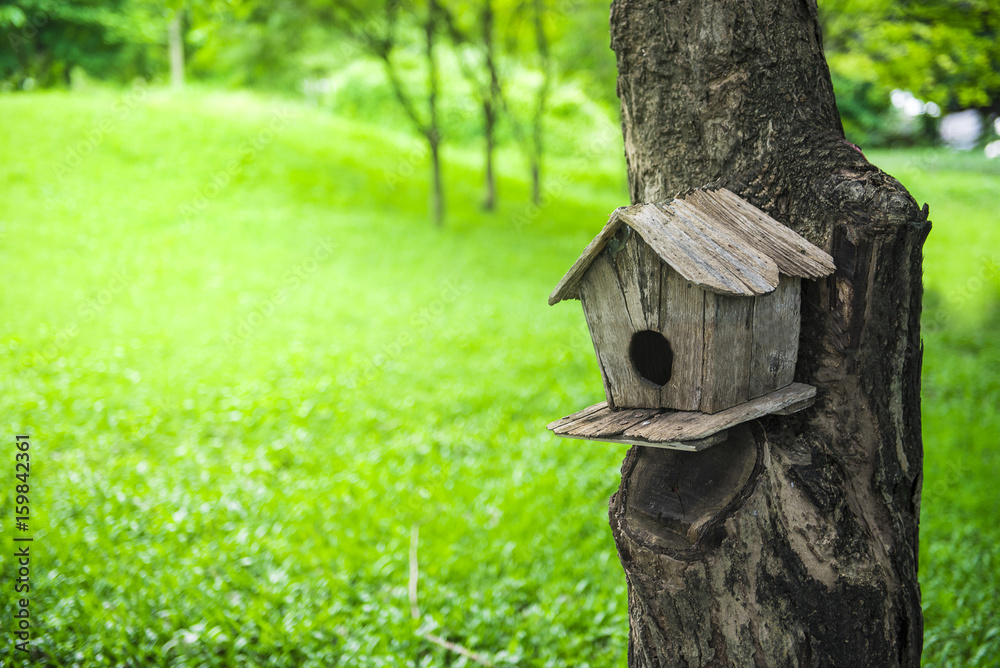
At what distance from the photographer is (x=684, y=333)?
5.66 feet

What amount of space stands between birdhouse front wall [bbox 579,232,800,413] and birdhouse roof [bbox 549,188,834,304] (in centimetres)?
8

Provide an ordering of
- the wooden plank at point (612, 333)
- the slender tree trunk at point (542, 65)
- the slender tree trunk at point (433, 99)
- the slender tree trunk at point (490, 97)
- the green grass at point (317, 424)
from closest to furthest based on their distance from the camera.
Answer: the wooden plank at point (612, 333), the green grass at point (317, 424), the slender tree trunk at point (433, 99), the slender tree trunk at point (490, 97), the slender tree trunk at point (542, 65)

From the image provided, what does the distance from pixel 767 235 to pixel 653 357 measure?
1.65ft

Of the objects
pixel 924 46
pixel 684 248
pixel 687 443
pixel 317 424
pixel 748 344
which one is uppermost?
pixel 924 46

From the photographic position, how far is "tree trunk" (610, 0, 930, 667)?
5.41 ft

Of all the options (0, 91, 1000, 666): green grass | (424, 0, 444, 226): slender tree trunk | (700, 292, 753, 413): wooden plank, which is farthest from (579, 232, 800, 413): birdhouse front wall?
(424, 0, 444, 226): slender tree trunk

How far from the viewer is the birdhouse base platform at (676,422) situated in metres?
1.54

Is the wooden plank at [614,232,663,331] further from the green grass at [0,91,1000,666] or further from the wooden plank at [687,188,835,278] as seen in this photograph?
the green grass at [0,91,1000,666]

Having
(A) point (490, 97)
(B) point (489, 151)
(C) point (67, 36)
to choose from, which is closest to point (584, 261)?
(B) point (489, 151)

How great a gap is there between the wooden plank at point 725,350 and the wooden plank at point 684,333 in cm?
2

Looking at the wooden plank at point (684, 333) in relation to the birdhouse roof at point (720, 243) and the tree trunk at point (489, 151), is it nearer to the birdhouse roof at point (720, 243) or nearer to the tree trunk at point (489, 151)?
the birdhouse roof at point (720, 243)

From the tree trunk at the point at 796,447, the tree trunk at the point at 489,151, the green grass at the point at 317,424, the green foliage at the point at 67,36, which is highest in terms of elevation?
the green foliage at the point at 67,36

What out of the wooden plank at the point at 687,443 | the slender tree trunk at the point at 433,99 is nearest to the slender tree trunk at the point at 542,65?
the slender tree trunk at the point at 433,99

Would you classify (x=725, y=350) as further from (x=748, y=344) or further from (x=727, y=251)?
(x=727, y=251)
